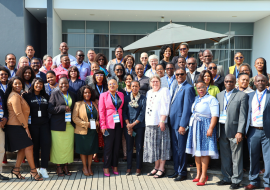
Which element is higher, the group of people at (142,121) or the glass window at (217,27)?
the glass window at (217,27)

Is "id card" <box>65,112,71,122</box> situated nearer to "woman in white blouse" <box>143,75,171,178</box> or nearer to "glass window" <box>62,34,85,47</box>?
"woman in white blouse" <box>143,75,171,178</box>

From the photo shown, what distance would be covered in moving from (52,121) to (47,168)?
128 centimetres

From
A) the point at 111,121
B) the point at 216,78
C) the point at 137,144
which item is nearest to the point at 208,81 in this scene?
the point at 216,78

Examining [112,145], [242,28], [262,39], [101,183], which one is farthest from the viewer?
[242,28]

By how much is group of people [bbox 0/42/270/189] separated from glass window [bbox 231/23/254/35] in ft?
35.9

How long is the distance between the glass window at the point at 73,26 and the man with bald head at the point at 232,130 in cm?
1178

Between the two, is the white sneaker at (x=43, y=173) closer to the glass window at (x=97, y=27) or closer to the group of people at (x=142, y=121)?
the group of people at (x=142, y=121)

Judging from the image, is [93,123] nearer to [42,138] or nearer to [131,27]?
[42,138]

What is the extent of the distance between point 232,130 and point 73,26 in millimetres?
12449

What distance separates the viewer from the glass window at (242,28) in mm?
15453

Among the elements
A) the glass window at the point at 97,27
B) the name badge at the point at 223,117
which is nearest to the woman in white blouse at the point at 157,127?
the name badge at the point at 223,117

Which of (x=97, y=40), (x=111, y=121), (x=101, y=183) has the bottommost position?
(x=101, y=183)

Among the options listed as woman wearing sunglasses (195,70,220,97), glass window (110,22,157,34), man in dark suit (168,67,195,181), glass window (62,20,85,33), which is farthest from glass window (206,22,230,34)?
man in dark suit (168,67,195,181)

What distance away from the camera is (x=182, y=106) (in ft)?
17.2
